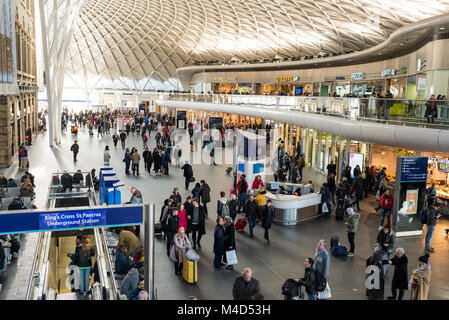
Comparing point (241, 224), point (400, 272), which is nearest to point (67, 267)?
point (241, 224)

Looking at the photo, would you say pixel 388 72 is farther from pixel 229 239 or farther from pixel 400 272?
pixel 400 272

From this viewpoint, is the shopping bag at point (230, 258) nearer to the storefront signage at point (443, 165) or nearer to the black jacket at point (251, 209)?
the black jacket at point (251, 209)

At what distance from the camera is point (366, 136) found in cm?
1833

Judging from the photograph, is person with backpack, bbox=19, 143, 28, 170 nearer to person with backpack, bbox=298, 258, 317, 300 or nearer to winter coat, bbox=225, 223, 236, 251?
winter coat, bbox=225, 223, 236, 251

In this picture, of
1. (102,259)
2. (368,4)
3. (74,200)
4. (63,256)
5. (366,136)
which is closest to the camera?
(102,259)

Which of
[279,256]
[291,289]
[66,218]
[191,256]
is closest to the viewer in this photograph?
[66,218]

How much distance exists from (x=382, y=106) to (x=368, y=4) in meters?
18.5

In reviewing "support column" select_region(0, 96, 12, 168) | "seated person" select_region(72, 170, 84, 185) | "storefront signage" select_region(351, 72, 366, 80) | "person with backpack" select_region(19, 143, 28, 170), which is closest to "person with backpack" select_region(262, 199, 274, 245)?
"seated person" select_region(72, 170, 84, 185)

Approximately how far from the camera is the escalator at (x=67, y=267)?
8.55 m

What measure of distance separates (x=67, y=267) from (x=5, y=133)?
17908 mm

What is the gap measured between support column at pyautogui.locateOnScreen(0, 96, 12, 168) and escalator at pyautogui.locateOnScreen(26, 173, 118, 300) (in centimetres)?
1163

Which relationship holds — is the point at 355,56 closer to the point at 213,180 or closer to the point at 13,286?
the point at 213,180

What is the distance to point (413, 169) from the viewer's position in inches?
575
